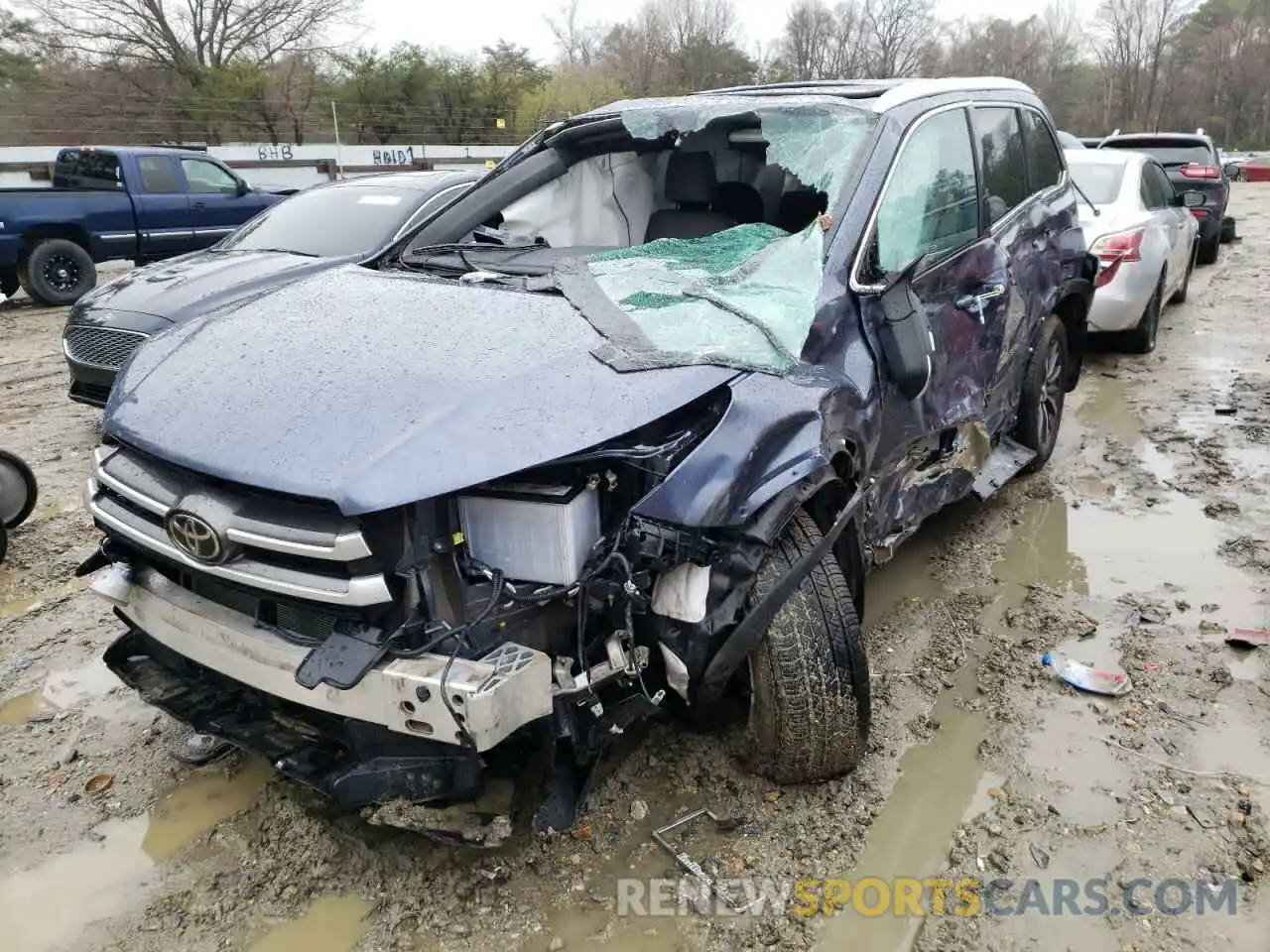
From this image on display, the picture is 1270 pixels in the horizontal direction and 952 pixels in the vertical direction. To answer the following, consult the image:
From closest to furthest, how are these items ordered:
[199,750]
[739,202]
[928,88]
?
[199,750] < [928,88] < [739,202]

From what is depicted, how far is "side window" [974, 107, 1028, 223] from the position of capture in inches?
158

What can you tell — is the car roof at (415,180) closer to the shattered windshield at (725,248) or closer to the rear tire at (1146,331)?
the shattered windshield at (725,248)

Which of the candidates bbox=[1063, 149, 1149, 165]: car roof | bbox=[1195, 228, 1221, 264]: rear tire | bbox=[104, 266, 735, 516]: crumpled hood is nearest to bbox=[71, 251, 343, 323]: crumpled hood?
bbox=[104, 266, 735, 516]: crumpled hood

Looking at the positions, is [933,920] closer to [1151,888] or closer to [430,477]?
[1151,888]

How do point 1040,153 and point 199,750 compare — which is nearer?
point 199,750

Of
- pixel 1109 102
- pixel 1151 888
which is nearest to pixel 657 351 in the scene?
pixel 1151 888

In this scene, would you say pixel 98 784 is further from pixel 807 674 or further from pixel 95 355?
pixel 95 355

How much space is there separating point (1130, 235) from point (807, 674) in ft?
20.1

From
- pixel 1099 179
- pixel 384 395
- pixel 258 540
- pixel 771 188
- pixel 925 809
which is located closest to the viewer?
pixel 258 540

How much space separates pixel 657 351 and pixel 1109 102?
57552 mm

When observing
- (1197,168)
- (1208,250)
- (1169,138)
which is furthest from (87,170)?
(1208,250)

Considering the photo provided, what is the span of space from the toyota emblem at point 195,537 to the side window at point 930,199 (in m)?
2.08

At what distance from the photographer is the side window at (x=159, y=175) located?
39.0ft

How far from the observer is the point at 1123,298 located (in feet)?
23.7
